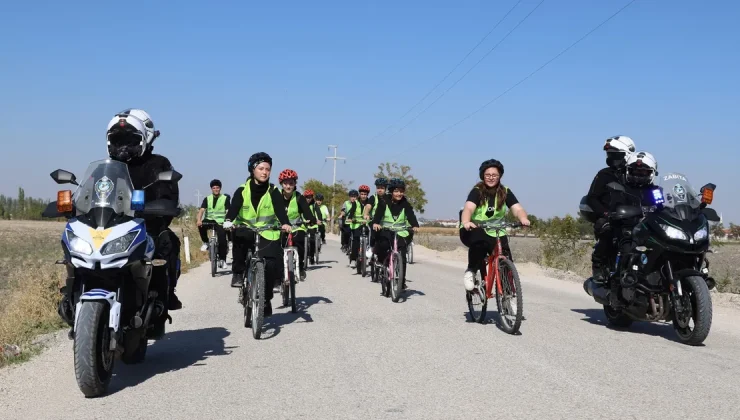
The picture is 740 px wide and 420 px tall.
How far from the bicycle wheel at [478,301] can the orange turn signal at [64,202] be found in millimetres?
5249

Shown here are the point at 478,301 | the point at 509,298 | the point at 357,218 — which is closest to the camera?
the point at 509,298

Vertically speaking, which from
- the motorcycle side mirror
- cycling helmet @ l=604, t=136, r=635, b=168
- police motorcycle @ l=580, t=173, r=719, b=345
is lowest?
police motorcycle @ l=580, t=173, r=719, b=345

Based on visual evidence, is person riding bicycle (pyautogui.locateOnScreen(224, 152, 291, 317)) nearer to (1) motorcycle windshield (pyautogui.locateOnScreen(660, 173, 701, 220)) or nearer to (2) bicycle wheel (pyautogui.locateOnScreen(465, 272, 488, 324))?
(2) bicycle wheel (pyautogui.locateOnScreen(465, 272, 488, 324))

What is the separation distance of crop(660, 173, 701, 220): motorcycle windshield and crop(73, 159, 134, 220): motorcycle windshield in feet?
18.1

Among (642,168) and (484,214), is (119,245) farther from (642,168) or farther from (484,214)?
(642,168)

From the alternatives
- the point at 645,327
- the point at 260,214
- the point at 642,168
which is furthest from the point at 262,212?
the point at 645,327

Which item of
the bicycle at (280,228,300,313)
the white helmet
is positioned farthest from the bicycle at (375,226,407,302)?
the white helmet

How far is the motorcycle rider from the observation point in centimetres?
689

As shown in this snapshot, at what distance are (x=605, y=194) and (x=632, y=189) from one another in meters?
0.41

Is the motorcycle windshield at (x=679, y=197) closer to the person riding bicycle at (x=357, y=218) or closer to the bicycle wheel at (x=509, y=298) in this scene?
the bicycle wheel at (x=509, y=298)

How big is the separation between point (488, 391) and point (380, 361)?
149cm

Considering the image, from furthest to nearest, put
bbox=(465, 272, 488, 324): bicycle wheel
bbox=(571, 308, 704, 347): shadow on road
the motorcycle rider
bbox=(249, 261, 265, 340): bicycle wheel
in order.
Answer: bbox=(465, 272, 488, 324): bicycle wheel
bbox=(571, 308, 704, 347): shadow on road
bbox=(249, 261, 265, 340): bicycle wheel
the motorcycle rider

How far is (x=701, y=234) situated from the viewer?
8180 millimetres

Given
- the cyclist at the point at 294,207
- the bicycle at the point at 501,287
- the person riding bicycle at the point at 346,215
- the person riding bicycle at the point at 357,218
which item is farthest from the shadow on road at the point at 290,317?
the person riding bicycle at the point at 346,215
